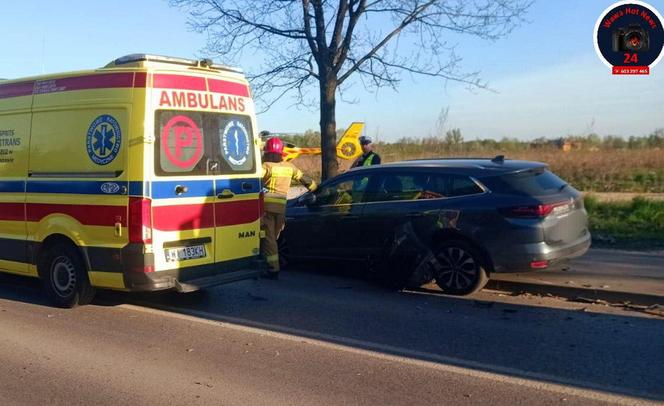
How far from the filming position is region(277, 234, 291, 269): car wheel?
33.3ft

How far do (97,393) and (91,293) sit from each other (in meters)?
2.80

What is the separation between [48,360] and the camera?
6.09 m

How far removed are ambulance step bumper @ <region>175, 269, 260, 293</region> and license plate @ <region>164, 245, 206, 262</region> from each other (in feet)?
0.82

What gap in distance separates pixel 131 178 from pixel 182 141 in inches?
28.0

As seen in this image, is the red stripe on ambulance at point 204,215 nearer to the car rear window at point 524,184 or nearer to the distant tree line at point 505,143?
the car rear window at point 524,184

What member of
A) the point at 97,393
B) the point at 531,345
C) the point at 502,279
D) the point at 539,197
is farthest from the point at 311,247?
the point at 97,393

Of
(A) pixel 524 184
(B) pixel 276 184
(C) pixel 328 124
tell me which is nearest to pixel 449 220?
(A) pixel 524 184

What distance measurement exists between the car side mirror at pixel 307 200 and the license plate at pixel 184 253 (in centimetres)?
237

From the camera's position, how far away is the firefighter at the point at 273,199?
8.91 meters

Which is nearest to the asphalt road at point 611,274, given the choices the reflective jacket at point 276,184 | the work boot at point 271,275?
the work boot at point 271,275

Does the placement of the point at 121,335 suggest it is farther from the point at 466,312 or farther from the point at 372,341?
the point at 466,312

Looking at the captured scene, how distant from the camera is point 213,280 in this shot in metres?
7.81

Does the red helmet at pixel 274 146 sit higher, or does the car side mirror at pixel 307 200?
the red helmet at pixel 274 146

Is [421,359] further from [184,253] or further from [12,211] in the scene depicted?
[12,211]
